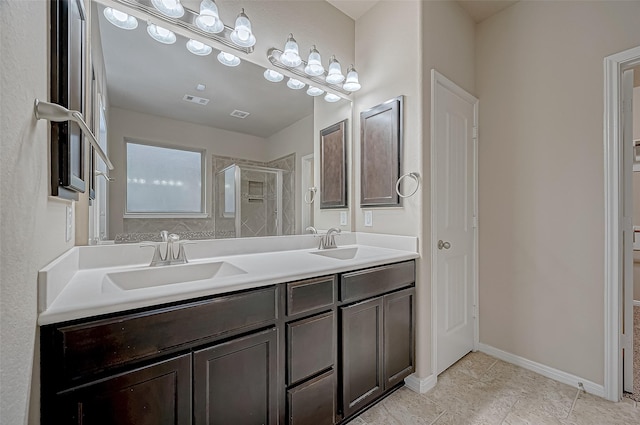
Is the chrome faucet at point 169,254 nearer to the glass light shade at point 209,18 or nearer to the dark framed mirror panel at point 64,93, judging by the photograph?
the dark framed mirror panel at point 64,93

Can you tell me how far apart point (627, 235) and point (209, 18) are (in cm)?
279

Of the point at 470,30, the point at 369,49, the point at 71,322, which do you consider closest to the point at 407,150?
the point at 369,49

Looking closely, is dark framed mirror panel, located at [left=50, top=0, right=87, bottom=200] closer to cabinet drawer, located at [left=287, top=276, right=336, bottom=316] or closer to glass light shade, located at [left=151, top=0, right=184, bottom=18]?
glass light shade, located at [left=151, top=0, right=184, bottom=18]

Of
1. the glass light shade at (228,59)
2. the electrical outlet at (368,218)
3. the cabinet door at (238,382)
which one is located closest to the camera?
the cabinet door at (238,382)

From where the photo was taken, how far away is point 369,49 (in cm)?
226

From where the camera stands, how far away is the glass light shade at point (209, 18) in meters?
1.48

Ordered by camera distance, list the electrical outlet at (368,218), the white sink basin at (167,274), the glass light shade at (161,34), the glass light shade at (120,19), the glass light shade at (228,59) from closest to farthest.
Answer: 1. the white sink basin at (167,274)
2. the glass light shade at (120,19)
3. the glass light shade at (161,34)
4. the glass light shade at (228,59)
5. the electrical outlet at (368,218)

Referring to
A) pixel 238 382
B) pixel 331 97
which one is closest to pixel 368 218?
pixel 331 97

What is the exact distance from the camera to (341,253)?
2037mm

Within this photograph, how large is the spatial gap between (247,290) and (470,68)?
249 cm

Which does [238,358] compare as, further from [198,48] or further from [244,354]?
[198,48]

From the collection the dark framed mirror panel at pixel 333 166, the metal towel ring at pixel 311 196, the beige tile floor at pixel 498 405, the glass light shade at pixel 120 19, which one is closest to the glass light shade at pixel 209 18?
the glass light shade at pixel 120 19

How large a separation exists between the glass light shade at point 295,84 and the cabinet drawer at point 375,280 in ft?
4.57

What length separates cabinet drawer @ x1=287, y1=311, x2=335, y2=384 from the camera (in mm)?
1231
